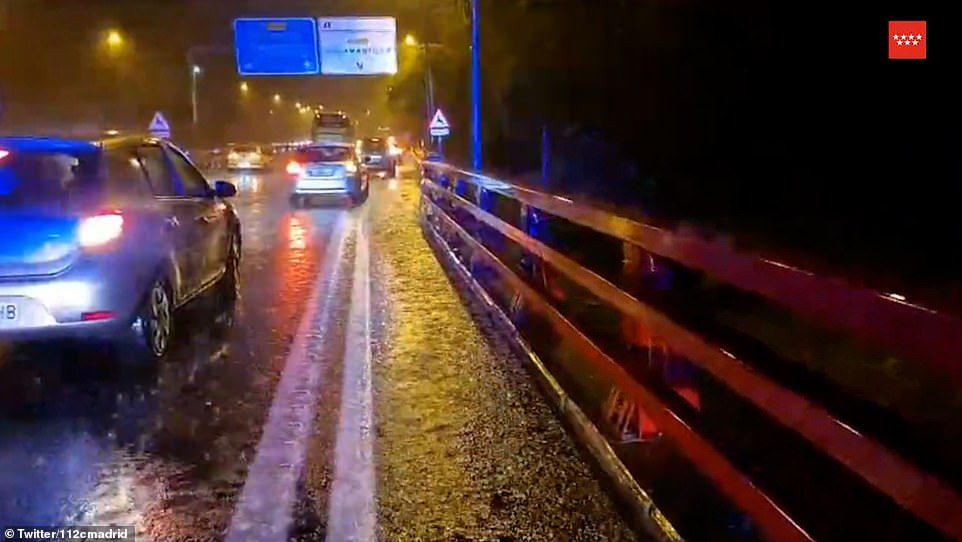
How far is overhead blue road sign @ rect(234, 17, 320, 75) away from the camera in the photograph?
43.6 metres

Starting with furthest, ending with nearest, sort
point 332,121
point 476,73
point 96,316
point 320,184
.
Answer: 1. point 332,121
2. point 320,184
3. point 476,73
4. point 96,316

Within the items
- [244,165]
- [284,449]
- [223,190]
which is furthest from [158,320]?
[244,165]

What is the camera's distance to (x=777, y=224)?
20.3 meters

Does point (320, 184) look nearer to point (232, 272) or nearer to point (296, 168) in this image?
point (296, 168)

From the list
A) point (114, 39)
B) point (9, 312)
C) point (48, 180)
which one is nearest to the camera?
point (9, 312)

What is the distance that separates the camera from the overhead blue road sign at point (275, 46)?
143 ft

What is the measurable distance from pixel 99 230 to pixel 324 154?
2052 cm

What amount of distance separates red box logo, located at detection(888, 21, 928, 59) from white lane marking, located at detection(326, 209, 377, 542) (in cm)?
1579

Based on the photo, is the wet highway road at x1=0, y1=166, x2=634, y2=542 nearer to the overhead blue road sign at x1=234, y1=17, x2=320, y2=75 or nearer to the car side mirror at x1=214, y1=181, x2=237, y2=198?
the car side mirror at x1=214, y1=181, x2=237, y2=198

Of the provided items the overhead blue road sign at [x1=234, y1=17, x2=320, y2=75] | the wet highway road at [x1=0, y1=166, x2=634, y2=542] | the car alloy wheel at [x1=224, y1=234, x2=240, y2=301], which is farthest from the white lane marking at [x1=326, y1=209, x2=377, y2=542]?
the overhead blue road sign at [x1=234, y1=17, x2=320, y2=75]

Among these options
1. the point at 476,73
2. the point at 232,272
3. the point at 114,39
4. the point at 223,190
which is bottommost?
the point at 232,272

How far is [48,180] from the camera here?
24.9 ft

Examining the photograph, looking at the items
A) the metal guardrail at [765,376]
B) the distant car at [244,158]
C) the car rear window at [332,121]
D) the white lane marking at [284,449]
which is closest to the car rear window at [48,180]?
the white lane marking at [284,449]

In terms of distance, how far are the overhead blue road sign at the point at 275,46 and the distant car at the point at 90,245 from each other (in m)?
36.0
